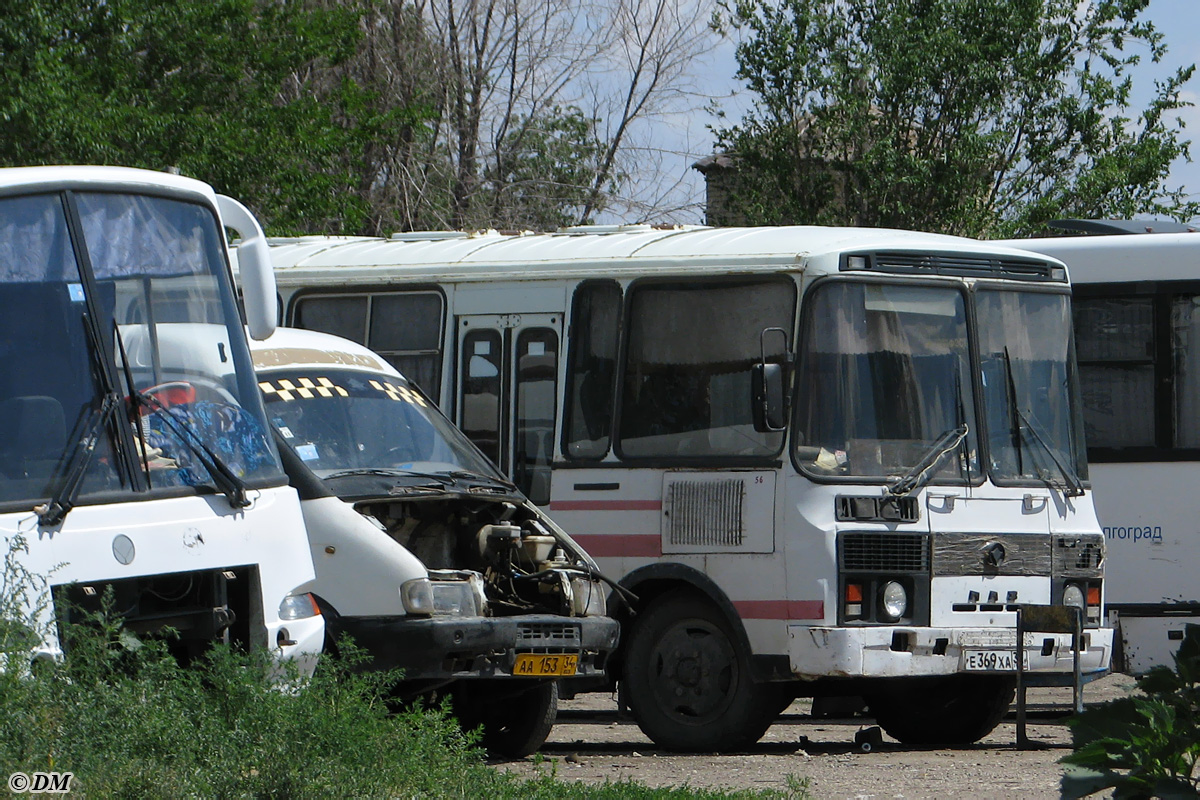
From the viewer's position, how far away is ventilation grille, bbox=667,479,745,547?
10875 mm

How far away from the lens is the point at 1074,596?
1152cm

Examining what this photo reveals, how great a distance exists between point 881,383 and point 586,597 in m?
2.29

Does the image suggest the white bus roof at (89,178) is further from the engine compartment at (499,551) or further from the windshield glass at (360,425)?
the engine compartment at (499,551)

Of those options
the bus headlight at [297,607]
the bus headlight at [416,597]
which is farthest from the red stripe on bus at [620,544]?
the bus headlight at [297,607]

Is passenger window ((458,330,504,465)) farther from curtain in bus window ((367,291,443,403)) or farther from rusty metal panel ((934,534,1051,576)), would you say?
rusty metal panel ((934,534,1051,576))

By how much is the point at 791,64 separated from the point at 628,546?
1907cm

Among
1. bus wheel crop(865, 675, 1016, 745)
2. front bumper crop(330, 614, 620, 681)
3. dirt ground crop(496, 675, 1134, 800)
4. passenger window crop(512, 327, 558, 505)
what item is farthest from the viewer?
bus wheel crop(865, 675, 1016, 745)

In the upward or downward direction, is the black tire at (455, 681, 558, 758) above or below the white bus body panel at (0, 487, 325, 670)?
below

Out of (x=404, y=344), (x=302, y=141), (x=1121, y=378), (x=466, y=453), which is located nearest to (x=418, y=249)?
(x=404, y=344)

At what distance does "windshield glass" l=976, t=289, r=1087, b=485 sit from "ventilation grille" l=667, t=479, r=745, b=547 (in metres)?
1.68

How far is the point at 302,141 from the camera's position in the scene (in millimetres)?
21000

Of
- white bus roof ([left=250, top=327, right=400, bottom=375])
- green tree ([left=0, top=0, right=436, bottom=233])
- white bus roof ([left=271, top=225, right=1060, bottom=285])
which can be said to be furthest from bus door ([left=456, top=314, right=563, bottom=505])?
green tree ([left=0, top=0, right=436, bottom=233])

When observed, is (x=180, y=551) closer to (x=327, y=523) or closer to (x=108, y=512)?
(x=108, y=512)

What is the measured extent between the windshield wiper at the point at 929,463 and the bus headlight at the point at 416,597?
3.04 metres
